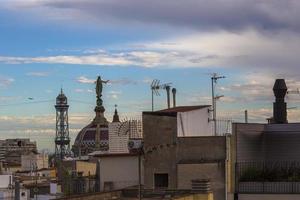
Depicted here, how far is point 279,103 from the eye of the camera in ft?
157

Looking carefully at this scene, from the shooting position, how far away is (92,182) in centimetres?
4394

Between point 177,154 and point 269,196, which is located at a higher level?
point 177,154

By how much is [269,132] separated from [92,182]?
11.4 m

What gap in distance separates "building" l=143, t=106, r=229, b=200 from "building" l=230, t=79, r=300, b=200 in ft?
4.81

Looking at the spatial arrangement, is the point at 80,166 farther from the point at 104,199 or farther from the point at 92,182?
the point at 104,199

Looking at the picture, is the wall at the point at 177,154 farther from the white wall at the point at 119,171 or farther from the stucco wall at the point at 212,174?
the white wall at the point at 119,171

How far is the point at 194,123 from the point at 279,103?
10.2m

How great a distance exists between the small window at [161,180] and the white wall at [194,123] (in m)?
2.36

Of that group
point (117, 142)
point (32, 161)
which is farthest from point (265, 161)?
point (32, 161)

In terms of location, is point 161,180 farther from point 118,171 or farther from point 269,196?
point 269,196

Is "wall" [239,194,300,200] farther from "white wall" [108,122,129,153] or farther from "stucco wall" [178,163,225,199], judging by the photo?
"white wall" [108,122,129,153]

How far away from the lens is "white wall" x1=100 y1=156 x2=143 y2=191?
4084 cm

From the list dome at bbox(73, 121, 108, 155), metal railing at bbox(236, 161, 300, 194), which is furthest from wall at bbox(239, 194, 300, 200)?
→ dome at bbox(73, 121, 108, 155)

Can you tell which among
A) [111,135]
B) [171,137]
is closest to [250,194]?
[171,137]
